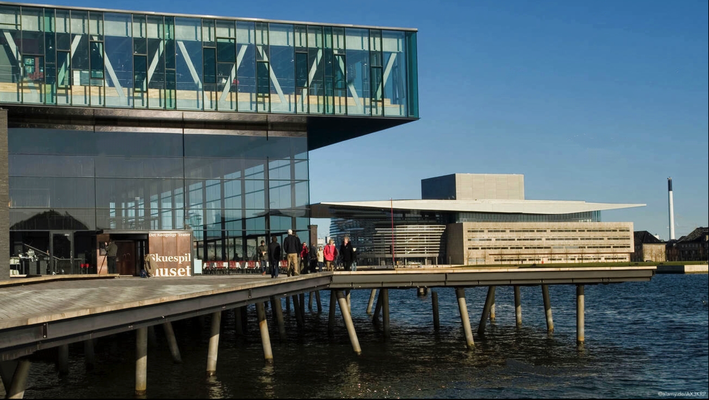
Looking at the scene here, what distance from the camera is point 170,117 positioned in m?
41.9

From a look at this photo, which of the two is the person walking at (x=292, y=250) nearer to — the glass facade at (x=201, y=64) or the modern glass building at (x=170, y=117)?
the modern glass building at (x=170, y=117)

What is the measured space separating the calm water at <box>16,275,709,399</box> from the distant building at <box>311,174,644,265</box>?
104882 mm

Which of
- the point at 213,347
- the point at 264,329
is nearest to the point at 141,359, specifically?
the point at 213,347

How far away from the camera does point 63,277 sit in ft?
121

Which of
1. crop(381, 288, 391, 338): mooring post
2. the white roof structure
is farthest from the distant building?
crop(381, 288, 391, 338): mooring post

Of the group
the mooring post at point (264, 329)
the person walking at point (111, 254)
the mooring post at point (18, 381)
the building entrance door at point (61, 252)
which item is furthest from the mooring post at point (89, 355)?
the building entrance door at point (61, 252)

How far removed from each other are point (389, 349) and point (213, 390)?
38.0ft

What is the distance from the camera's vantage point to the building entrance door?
1574 inches

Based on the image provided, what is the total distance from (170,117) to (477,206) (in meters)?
118

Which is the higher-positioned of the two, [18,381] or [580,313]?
[18,381]

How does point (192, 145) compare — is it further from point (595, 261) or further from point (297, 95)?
point (595, 261)

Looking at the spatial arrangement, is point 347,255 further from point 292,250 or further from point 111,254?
point 111,254

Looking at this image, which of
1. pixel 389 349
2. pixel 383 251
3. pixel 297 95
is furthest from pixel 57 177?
pixel 383 251

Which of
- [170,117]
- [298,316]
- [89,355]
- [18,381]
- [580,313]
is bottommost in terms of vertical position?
[298,316]
